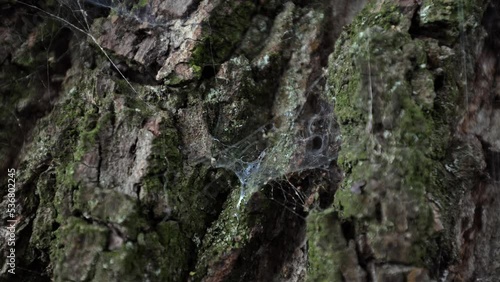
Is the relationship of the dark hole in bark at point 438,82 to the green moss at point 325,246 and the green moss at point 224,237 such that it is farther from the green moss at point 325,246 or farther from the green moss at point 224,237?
the green moss at point 224,237

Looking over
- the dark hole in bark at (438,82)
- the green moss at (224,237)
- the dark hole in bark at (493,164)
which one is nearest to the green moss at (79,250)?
the green moss at (224,237)

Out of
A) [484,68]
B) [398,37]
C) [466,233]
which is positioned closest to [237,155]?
[398,37]

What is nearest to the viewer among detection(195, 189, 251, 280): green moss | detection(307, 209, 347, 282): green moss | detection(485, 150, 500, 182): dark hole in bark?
detection(307, 209, 347, 282): green moss

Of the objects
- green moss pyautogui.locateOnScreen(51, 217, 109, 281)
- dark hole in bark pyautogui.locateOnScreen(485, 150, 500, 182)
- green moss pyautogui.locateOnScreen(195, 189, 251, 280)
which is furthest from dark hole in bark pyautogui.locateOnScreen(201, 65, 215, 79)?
dark hole in bark pyautogui.locateOnScreen(485, 150, 500, 182)

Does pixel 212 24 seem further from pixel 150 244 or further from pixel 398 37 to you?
pixel 150 244

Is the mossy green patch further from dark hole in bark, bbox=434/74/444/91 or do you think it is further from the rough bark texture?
dark hole in bark, bbox=434/74/444/91

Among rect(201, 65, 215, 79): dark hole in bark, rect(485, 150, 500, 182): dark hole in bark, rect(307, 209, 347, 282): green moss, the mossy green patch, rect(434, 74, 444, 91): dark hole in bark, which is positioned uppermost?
the mossy green patch

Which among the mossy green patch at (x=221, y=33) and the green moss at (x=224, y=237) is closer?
the green moss at (x=224, y=237)

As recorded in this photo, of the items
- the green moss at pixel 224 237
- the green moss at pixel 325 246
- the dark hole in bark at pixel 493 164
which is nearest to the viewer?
the green moss at pixel 325 246

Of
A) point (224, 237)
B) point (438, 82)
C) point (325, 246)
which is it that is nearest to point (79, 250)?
point (224, 237)

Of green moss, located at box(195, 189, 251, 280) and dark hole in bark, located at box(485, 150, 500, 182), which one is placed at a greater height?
dark hole in bark, located at box(485, 150, 500, 182)
